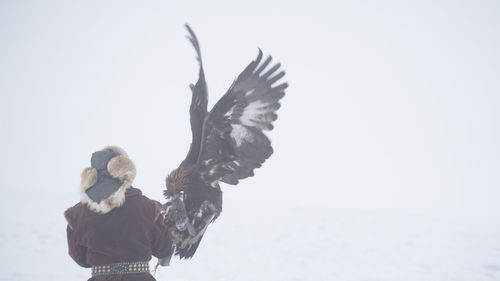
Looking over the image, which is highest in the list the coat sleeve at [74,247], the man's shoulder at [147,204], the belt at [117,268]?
the man's shoulder at [147,204]

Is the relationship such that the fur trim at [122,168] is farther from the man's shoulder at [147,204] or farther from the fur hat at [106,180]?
the man's shoulder at [147,204]

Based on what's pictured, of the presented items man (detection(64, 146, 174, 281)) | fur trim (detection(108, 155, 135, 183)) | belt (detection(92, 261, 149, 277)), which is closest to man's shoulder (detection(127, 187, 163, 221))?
man (detection(64, 146, 174, 281))

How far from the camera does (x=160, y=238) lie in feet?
9.23

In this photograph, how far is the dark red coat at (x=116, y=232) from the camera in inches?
104

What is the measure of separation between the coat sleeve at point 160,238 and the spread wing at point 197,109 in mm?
854

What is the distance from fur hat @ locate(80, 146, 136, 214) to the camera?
8.50 feet

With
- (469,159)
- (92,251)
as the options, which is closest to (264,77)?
(92,251)

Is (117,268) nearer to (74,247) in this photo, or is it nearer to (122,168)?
(74,247)

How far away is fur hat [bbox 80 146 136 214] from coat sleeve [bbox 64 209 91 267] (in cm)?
13

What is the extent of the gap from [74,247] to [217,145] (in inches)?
49.6

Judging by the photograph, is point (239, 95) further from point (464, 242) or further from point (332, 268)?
point (464, 242)

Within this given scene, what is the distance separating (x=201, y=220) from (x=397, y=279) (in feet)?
16.8

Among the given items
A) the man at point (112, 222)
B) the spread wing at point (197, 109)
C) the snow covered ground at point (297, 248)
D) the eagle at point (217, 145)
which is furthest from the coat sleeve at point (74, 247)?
the snow covered ground at point (297, 248)

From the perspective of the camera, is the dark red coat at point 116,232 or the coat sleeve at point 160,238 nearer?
the dark red coat at point 116,232
